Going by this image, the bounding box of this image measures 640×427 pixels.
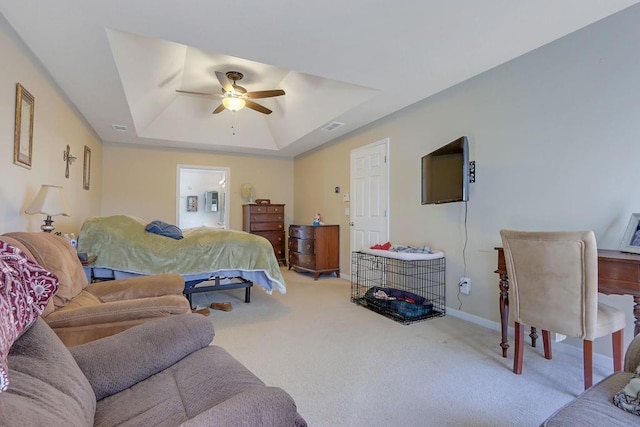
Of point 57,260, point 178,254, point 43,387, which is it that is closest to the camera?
point 43,387

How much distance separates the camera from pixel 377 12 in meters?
2.25

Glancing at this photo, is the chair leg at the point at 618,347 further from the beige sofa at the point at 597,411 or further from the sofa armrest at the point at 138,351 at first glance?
the sofa armrest at the point at 138,351

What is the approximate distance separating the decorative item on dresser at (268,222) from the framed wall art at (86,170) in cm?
259

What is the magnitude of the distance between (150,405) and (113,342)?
1.19 feet

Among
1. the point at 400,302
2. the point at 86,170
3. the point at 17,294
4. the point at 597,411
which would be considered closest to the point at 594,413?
the point at 597,411

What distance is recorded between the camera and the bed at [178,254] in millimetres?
3201

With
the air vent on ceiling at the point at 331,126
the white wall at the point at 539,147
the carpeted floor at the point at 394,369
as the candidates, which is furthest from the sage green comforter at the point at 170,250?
the air vent on ceiling at the point at 331,126

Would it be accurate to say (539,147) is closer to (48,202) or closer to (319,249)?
(319,249)

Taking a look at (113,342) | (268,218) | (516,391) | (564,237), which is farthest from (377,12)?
(268,218)

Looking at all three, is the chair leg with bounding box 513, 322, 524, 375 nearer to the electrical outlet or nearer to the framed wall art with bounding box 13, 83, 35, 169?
the electrical outlet

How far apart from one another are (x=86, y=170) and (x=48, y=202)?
2.37 metres

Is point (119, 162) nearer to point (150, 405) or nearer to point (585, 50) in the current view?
point (150, 405)

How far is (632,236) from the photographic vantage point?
6.79 ft

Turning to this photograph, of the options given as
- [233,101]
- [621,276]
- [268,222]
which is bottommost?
[621,276]
